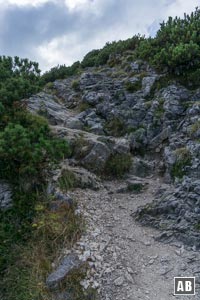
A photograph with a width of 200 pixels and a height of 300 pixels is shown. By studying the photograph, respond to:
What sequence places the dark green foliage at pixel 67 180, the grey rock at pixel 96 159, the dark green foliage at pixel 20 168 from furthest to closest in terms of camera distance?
the grey rock at pixel 96 159 → the dark green foliage at pixel 67 180 → the dark green foliage at pixel 20 168

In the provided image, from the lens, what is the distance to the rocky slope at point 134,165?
300 inches

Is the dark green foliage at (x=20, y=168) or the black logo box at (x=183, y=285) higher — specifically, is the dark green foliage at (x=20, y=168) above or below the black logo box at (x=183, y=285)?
above

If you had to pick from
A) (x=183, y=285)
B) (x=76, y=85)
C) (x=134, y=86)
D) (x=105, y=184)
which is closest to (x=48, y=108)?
(x=76, y=85)

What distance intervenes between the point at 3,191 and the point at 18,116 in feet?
8.57

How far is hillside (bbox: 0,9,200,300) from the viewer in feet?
24.2

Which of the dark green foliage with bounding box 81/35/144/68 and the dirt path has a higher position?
the dark green foliage with bounding box 81/35/144/68

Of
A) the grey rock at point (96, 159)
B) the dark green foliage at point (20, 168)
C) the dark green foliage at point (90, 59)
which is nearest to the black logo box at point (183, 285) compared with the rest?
the dark green foliage at point (20, 168)

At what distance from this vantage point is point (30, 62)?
11578 millimetres

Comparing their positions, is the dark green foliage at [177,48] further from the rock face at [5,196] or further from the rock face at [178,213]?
the rock face at [5,196]

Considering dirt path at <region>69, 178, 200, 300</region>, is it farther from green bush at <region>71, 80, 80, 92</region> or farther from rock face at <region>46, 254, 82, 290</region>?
green bush at <region>71, 80, 80, 92</region>

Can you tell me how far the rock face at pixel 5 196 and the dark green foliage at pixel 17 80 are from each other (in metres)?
2.83

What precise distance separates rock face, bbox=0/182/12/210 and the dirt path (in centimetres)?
191

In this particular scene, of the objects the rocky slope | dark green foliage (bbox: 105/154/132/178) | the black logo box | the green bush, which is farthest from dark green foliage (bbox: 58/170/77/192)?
the green bush

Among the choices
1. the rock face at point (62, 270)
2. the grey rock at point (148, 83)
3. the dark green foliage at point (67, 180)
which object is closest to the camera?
the rock face at point (62, 270)
